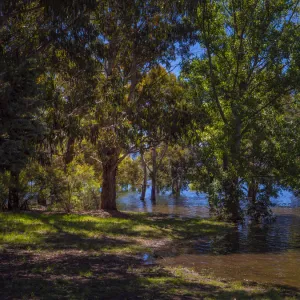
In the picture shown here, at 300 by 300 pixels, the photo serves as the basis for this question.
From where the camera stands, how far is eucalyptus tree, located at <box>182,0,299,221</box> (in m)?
19.5

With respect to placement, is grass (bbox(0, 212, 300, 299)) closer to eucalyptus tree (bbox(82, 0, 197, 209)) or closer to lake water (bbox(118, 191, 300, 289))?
lake water (bbox(118, 191, 300, 289))

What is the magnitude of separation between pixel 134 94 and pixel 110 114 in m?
2.60

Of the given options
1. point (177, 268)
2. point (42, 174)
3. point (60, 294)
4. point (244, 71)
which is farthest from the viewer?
point (244, 71)

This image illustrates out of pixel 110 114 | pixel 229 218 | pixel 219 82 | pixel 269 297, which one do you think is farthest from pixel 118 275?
pixel 219 82

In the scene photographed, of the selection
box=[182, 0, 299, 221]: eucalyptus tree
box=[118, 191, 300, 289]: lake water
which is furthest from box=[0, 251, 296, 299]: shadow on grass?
box=[182, 0, 299, 221]: eucalyptus tree

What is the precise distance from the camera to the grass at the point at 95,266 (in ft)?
24.0

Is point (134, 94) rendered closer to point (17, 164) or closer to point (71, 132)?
point (71, 132)

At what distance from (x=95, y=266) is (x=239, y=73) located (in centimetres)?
1482

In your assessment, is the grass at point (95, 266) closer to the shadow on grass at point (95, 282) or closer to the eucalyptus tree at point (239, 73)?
the shadow on grass at point (95, 282)

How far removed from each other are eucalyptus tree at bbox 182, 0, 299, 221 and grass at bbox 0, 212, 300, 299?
16.2 ft

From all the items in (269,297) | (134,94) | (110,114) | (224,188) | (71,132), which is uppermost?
(134,94)

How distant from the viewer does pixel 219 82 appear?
863 inches

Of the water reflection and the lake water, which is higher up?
the water reflection

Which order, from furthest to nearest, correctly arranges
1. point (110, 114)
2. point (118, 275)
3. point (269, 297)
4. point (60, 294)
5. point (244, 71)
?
point (244, 71) < point (110, 114) < point (118, 275) < point (269, 297) < point (60, 294)
